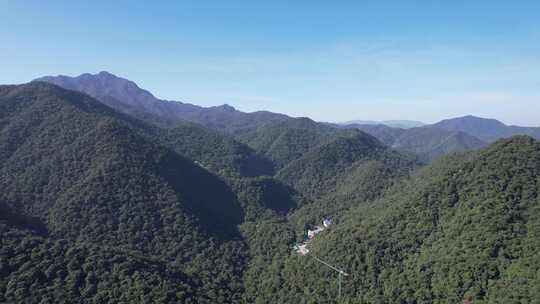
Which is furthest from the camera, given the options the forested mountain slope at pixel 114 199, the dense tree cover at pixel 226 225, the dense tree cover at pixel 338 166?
the dense tree cover at pixel 338 166

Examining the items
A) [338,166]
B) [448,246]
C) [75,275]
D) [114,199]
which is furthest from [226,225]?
[338,166]

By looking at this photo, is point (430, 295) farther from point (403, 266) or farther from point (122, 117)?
point (122, 117)

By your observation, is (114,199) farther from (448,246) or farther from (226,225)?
(448,246)

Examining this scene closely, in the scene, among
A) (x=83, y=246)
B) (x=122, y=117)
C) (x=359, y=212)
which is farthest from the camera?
(x=122, y=117)

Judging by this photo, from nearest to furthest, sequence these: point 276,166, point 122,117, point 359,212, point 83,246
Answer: point 83,246
point 359,212
point 122,117
point 276,166

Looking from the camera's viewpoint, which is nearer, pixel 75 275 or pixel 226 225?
pixel 75 275

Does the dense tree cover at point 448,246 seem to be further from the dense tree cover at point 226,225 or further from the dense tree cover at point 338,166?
the dense tree cover at point 338,166

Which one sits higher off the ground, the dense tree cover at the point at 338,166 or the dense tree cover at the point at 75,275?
the dense tree cover at the point at 338,166

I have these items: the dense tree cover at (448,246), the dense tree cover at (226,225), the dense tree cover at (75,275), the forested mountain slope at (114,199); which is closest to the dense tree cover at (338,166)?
the dense tree cover at (226,225)

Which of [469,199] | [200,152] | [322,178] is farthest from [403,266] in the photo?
[200,152]
